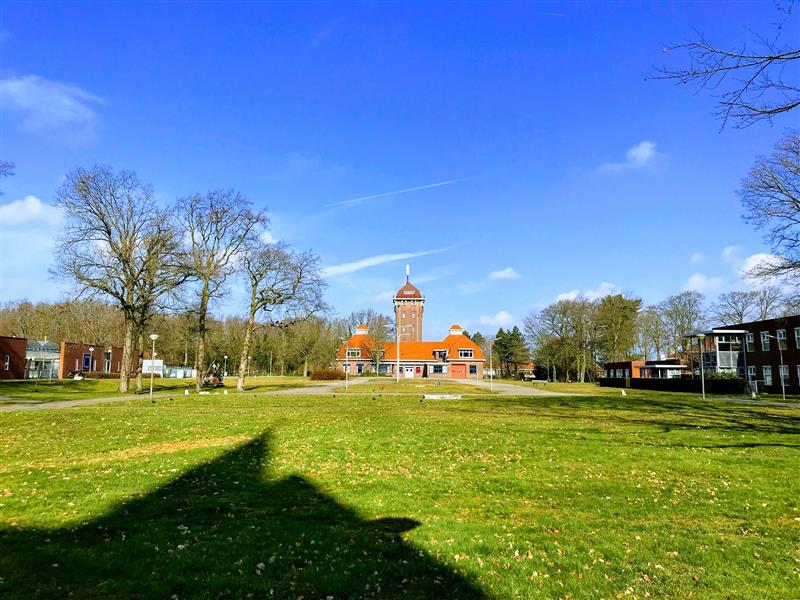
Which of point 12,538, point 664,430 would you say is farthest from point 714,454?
point 12,538

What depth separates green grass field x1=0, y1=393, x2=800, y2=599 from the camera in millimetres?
5531

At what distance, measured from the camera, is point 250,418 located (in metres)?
21.4

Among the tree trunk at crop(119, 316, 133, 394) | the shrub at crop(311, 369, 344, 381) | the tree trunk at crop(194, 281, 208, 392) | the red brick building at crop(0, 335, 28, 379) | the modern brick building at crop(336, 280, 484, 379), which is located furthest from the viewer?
the modern brick building at crop(336, 280, 484, 379)

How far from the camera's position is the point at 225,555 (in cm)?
621

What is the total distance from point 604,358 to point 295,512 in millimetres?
92194

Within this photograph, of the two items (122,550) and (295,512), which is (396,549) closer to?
(295,512)

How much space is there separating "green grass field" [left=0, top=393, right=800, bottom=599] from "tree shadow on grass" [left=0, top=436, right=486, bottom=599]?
0.03 m

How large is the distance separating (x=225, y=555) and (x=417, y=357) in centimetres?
9864

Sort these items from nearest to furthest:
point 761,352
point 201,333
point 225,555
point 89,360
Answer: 1. point 225,555
2. point 201,333
3. point 761,352
4. point 89,360

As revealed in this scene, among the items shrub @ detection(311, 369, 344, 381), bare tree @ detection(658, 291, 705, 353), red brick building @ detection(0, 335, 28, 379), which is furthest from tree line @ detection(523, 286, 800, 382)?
red brick building @ detection(0, 335, 28, 379)

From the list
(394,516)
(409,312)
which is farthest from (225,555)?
(409,312)

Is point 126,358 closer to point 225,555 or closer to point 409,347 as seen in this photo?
point 225,555

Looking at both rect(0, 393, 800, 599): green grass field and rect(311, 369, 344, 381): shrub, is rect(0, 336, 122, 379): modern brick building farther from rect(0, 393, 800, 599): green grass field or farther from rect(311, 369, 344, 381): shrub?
rect(0, 393, 800, 599): green grass field

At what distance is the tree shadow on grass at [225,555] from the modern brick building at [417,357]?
289 ft
